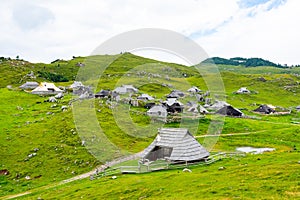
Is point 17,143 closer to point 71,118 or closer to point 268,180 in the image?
point 71,118

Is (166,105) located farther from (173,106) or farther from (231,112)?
(231,112)

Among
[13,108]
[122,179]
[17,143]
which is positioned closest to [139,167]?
[122,179]

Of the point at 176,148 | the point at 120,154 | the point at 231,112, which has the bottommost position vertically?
the point at 120,154

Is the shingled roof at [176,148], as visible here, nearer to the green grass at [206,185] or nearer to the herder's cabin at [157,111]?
the green grass at [206,185]

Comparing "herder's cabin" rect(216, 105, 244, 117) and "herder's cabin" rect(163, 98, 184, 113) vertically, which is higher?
"herder's cabin" rect(163, 98, 184, 113)

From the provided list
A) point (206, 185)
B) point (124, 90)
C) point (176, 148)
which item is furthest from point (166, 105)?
point (206, 185)

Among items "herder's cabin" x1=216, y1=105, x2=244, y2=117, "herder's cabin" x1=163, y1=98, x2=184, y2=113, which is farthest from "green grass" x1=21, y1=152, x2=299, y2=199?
"herder's cabin" x1=216, y1=105, x2=244, y2=117

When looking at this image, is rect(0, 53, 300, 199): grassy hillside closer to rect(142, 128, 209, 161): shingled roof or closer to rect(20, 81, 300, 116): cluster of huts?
rect(142, 128, 209, 161): shingled roof

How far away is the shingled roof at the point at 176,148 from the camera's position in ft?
145

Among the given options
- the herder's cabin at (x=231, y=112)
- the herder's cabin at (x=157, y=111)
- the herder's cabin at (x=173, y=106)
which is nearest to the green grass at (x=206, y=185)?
the herder's cabin at (x=157, y=111)

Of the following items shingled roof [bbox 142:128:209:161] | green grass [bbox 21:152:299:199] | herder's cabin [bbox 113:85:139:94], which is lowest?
green grass [bbox 21:152:299:199]

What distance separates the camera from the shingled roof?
145 feet

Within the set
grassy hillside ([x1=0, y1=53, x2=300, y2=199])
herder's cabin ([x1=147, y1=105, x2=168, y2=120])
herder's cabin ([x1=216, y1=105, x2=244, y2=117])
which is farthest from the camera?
herder's cabin ([x1=216, y1=105, x2=244, y2=117])

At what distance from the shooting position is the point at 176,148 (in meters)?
45.2
